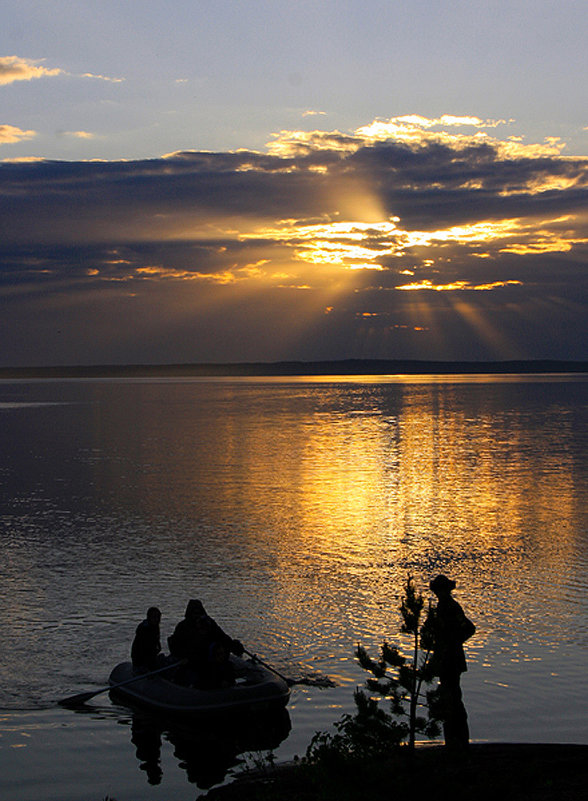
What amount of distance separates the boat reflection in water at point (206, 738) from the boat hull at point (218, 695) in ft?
0.55

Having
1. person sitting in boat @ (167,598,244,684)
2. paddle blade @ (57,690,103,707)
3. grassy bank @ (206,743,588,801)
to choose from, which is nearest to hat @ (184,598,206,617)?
person sitting in boat @ (167,598,244,684)

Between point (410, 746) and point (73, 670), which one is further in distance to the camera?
point (73, 670)

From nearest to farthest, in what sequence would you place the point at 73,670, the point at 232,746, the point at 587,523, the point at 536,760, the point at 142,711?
the point at 536,760
the point at 232,746
the point at 142,711
the point at 73,670
the point at 587,523

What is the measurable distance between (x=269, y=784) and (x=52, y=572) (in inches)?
605

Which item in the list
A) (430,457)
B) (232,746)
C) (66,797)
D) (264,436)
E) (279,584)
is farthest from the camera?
(264,436)

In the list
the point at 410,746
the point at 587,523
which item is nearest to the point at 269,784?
the point at 410,746

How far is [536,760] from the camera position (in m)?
11.3

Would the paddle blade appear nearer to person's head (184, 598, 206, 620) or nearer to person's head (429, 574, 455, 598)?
person's head (184, 598, 206, 620)

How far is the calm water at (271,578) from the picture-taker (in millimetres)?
14375

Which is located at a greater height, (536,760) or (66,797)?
(536,760)

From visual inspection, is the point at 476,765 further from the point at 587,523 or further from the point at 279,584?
the point at 587,523

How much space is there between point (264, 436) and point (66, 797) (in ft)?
208

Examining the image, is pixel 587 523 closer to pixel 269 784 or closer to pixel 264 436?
pixel 269 784

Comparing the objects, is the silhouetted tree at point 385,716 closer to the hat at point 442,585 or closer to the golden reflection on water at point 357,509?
the hat at point 442,585
